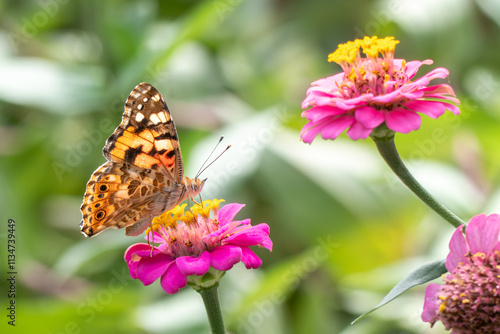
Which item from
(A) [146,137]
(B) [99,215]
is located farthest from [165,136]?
(B) [99,215]

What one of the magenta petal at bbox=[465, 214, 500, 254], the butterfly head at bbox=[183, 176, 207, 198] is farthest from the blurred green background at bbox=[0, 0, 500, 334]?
the magenta petal at bbox=[465, 214, 500, 254]

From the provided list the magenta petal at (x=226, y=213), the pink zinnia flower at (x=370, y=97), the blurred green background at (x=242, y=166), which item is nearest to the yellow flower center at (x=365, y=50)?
the pink zinnia flower at (x=370, y=97)

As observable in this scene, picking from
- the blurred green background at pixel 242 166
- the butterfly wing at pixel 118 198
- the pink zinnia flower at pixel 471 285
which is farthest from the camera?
the blurred green background at pixel 242 166

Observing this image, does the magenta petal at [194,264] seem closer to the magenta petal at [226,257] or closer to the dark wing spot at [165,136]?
the magenta petal at [226,257]

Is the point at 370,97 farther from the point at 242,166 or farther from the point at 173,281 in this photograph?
the point at 242,166

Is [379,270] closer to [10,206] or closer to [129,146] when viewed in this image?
[129,146]
